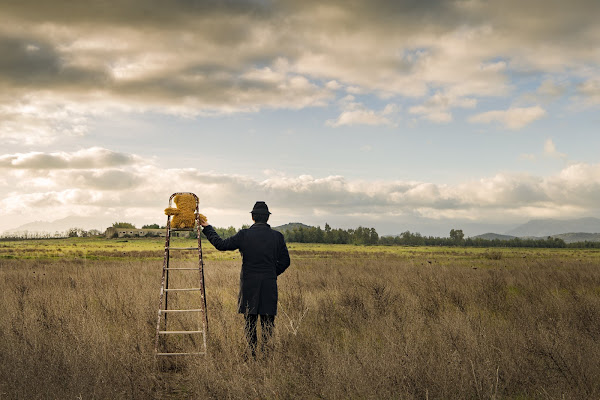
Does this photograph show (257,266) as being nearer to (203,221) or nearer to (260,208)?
(260,208)

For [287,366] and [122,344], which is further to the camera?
[122,344]

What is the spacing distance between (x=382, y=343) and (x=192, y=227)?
3660 mm

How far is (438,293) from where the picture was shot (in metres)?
11.5

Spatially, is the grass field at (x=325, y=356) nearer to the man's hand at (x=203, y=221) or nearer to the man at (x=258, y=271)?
the man at (x=258, y=271)

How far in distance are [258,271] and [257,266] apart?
7 cm

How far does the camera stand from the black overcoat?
6.15m

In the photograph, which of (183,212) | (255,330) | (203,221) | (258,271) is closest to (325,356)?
(255,330)

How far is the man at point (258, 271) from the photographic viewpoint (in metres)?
6.15

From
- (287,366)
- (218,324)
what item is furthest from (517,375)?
(218,324)

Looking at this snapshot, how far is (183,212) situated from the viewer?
6648 millimetres

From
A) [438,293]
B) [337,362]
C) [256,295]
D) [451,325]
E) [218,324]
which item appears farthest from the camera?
[438,293]

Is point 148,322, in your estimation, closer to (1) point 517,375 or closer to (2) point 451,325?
(2) point 451,325

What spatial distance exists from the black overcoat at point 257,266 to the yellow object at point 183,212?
Result: 0.61 m

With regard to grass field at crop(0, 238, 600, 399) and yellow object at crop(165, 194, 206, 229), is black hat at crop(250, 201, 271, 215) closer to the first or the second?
yellow object at crop(165, 194, 206, 229)
